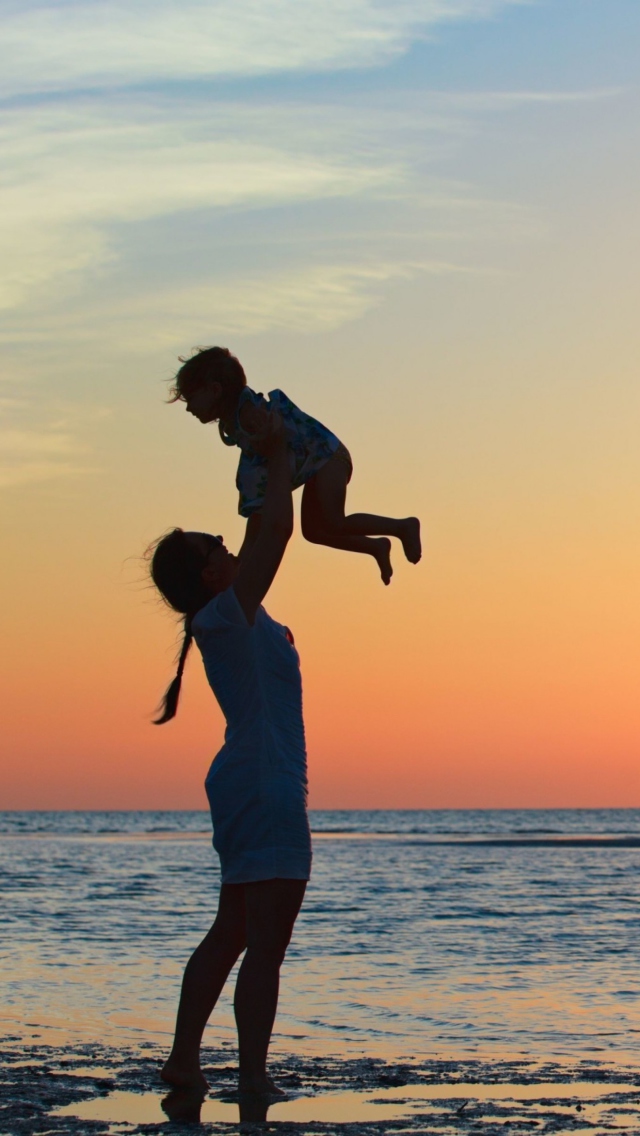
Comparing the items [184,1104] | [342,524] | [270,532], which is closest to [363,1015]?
[184,1104]

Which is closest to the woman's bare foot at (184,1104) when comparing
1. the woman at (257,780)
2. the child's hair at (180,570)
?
the woman at (257,780)

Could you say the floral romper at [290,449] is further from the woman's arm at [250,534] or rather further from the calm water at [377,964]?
the calm water at [377,964]

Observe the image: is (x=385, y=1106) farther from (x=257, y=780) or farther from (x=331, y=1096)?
(x=257, y=780)

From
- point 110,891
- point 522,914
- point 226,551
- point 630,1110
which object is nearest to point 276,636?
point 226,551

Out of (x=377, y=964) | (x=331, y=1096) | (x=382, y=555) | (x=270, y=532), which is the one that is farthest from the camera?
(x=377, y=964)

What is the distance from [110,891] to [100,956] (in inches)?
311

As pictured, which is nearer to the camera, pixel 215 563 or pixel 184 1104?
pixel 184 1104

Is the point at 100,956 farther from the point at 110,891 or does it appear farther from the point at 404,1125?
the point at 110,891

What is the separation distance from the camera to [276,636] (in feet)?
14.2

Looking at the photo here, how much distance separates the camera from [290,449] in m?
4.34

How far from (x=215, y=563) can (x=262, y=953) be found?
125 centimetres

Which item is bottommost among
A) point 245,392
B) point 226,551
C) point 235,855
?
point 235,855

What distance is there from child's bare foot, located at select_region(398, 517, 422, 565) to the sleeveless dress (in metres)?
0.61

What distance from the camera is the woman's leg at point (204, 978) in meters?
4.44
